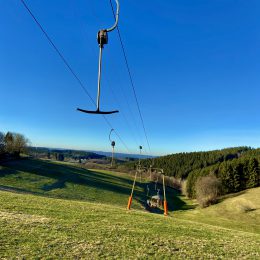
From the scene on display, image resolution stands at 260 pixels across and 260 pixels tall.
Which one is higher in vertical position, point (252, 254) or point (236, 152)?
point (236, 152)

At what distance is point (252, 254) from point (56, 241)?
8313mm

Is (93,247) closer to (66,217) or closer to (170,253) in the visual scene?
(170,253)

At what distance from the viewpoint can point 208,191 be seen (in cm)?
8488

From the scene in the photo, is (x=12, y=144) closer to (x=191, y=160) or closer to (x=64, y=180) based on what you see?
(x=64, y=180)

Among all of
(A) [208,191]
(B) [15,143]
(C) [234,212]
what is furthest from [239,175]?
(B) [15,143]

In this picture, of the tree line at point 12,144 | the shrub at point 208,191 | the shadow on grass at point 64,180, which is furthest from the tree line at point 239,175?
the tree line at point 12,144

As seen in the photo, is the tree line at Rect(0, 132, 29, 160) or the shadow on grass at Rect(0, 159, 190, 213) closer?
the shadow on grass at Rect(0, 159, 190, 213)

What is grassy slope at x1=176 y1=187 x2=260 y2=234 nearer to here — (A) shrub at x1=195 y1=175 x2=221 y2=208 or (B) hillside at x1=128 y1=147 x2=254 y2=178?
(A) shrub at x1=195 y1=175 x2=221 y2=208

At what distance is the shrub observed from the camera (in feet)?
273

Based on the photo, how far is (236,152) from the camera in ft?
623

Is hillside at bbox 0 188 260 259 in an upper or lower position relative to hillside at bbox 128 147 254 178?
lower

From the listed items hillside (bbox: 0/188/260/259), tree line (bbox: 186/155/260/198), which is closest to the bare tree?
tree line (bbox: 186/155/260/198)

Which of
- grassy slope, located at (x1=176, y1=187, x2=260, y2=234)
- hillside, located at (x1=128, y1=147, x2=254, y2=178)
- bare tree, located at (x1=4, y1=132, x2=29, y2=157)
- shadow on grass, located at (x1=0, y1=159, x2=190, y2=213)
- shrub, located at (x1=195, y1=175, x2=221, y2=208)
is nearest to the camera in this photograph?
shadow on grass, located at (x1=0, y1=159, x2=190, y2=213)

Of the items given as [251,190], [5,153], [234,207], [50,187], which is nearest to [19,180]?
[50,187]
